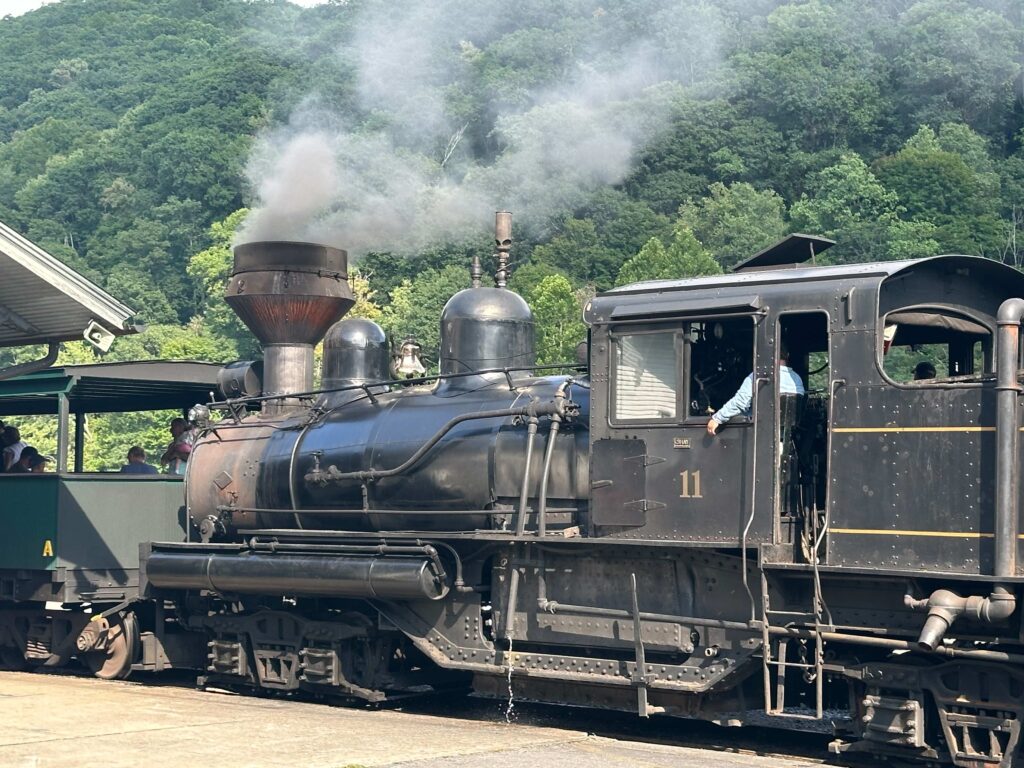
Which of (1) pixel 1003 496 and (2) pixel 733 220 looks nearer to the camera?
(1) pixel 1003 496

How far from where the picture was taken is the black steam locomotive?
9.36 metres

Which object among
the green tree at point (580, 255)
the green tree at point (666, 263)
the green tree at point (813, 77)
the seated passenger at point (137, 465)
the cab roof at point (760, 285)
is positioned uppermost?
the green tree at point (813, 77)

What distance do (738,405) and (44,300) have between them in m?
8.08

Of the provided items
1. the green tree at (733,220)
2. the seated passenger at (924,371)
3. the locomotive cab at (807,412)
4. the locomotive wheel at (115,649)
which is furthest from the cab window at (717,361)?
the green tree at (733,220)

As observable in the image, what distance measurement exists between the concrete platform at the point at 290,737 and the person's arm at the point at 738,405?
8.15 ft

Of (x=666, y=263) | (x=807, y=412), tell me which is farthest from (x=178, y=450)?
(x=666, y=263)

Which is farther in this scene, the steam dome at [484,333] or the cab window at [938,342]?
the steam dome at [484,333]

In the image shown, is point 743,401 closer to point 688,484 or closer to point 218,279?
point 688,484

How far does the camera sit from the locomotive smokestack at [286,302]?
15109 mm

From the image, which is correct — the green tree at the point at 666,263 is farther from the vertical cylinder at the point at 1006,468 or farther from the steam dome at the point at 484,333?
the vertical cylinder at the point at 1006,468

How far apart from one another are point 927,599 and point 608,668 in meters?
2.76

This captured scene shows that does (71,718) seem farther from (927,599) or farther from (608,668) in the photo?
(927,599)

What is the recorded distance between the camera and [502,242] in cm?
1395

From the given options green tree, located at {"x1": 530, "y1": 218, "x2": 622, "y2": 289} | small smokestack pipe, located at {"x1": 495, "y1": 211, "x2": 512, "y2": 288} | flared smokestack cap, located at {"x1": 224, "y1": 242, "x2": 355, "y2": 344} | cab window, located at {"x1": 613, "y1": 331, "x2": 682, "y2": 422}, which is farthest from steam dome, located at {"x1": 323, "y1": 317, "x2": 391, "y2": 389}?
green tree, located at {"x1": 530, "y1": 218, "x2": 622, "y2": 289}
